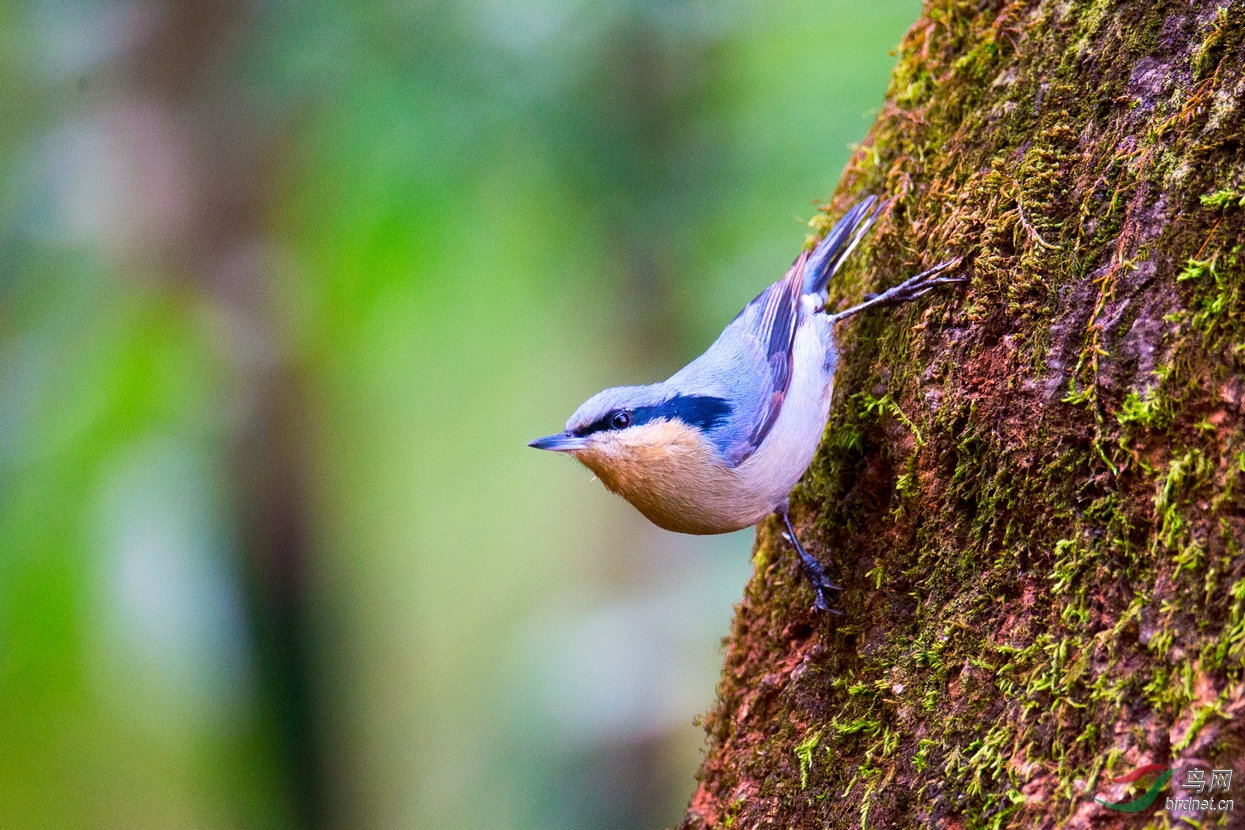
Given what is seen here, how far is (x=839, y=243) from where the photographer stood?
293cm

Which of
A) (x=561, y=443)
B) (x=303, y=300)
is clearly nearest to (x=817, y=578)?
(x=561, y=443)

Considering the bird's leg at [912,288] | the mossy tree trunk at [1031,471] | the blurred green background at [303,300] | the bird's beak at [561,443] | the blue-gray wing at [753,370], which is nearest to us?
the mossy tree trunk at [1031,471]

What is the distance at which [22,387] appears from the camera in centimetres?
494

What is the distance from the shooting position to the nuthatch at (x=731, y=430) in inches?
103

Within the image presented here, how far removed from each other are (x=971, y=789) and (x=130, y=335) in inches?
201

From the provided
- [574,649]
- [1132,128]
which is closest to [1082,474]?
[1132,128]

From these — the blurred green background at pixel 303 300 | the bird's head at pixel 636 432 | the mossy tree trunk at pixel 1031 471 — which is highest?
the blurred green background at pixel 303 300

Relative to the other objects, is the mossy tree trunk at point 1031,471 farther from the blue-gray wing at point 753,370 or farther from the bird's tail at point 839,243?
the blue-gray wing at point 753,370

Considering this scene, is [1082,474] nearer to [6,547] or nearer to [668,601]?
[668,601]

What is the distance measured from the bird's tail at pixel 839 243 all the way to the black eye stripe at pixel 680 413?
0.55m

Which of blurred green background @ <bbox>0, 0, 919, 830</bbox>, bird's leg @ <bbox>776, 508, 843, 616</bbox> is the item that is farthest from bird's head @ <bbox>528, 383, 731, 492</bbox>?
blurred green background @ <bbox>0, 0, 919, 830</bbox>

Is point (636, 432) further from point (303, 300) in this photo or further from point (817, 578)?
point (303, 300)

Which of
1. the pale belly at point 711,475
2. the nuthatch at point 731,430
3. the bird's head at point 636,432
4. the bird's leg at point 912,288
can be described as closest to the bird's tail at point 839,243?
the nuthatch at point 731,430

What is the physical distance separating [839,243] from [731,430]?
77 centimetres
